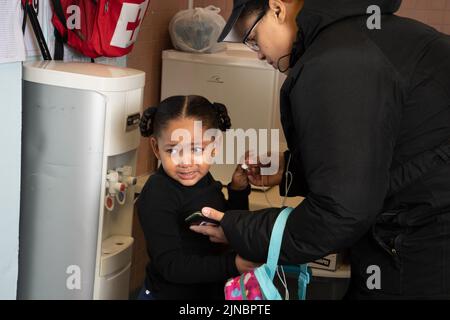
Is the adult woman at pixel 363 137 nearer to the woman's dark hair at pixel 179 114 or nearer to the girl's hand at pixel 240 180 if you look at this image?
the woman's dark hair at pixel 179 114


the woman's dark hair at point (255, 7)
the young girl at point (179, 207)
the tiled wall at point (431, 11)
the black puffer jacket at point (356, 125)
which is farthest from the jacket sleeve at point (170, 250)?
the tiled wall at point (431, 11)

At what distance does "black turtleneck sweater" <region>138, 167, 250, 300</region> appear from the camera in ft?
5.53

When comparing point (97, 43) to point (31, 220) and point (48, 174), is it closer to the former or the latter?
point (48, 174)

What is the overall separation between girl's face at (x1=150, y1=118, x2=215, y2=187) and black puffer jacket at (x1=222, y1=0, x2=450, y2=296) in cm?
37

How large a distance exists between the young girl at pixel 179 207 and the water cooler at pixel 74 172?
146 mm

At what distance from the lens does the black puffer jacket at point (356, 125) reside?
119cm

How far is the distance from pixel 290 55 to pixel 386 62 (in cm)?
25

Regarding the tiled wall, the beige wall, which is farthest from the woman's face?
the tiled wall

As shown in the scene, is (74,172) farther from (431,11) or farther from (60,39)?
(431,11)

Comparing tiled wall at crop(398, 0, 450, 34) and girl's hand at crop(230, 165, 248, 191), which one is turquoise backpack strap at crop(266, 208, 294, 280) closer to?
girl's hand at crop(230, 165, 248, 191)

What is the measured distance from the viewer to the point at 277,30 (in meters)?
1.39

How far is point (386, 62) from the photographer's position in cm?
123

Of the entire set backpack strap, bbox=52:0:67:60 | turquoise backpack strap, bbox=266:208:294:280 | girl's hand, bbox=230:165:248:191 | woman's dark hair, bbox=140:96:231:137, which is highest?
backpack strap, bbox=52:0:67:60

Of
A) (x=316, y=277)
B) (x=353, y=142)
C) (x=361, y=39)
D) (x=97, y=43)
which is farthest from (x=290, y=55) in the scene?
(x=316, y=277)
